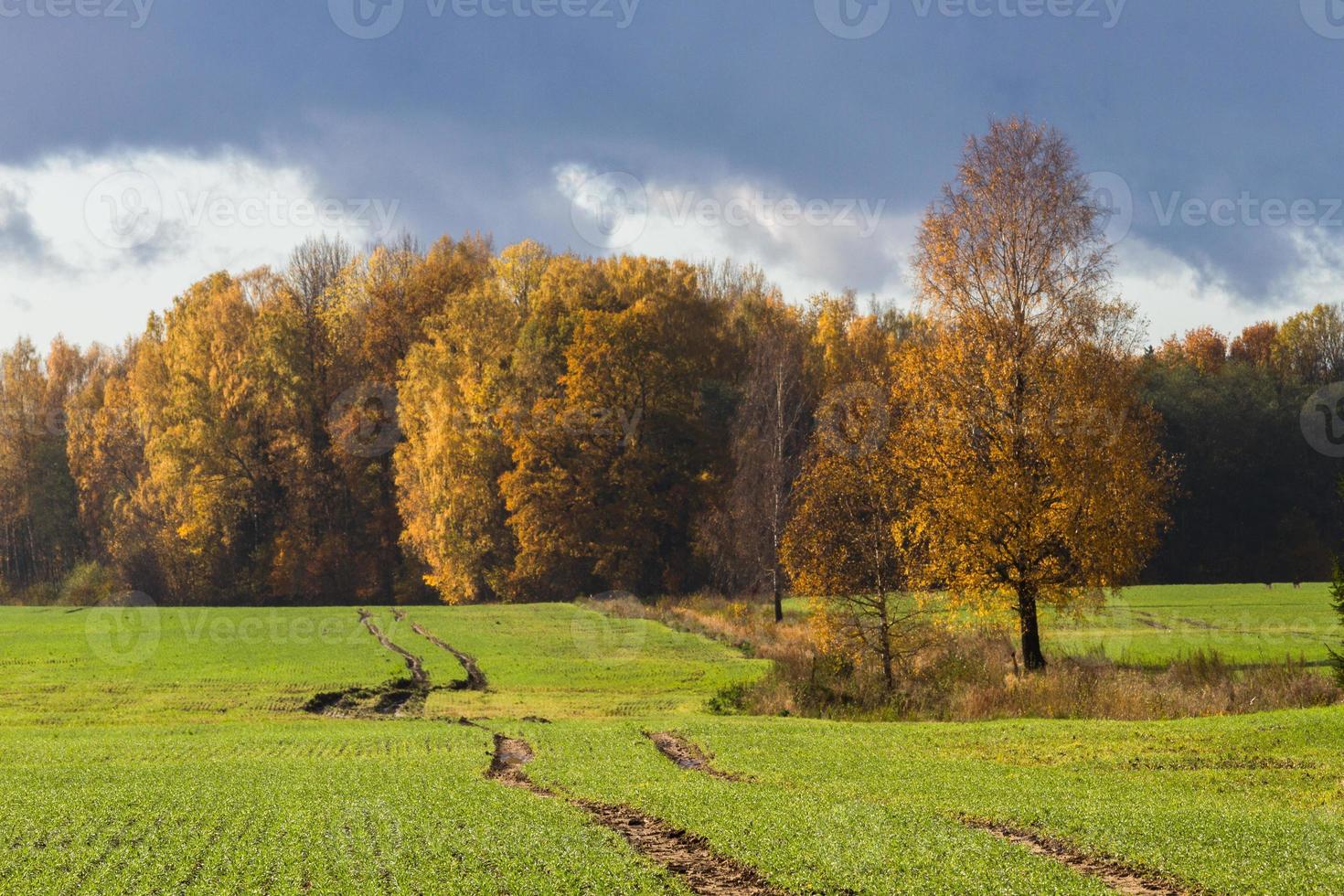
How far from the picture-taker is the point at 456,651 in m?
49.0

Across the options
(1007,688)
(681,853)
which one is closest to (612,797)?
(681,853)

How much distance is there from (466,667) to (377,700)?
295 inches

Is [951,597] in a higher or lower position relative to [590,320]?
lower

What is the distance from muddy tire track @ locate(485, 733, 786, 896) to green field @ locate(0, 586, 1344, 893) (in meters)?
0.22

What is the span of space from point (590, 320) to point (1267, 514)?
61788 mm

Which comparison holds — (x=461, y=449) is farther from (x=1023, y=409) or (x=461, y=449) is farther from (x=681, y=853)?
(x=681, y=853)

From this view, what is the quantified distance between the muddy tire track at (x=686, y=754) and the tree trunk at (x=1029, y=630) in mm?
13483

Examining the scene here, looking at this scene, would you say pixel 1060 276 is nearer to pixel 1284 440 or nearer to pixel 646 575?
pixel 646 575

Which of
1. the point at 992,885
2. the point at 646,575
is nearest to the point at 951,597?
the point at 992,885

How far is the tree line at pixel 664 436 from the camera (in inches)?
1332

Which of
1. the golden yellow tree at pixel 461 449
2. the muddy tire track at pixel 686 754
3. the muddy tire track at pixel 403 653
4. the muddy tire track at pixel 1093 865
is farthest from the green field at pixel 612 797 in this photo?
the golden yellow tree at pixel 461 449

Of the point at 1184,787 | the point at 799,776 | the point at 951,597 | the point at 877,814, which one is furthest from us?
the point at 951,597

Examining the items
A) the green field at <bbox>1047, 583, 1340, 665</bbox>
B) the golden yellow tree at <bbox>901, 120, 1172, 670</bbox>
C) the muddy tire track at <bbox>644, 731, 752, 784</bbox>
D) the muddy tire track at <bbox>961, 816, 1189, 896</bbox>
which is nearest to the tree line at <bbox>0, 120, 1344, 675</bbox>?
the golden yellow tree at <bbox>901, 120, 1172, 670</bbox>

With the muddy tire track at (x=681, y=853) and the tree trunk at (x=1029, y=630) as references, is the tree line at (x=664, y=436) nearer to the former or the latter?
the tree trunk at (x=1029, y=630)
